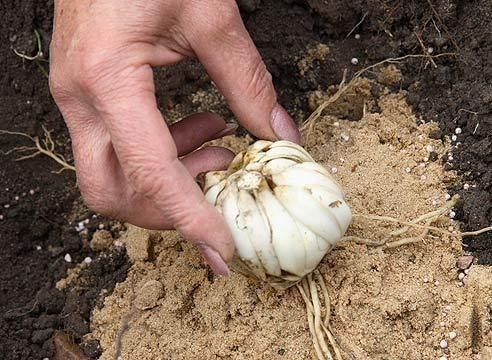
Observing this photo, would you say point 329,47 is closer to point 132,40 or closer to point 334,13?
point 334,13

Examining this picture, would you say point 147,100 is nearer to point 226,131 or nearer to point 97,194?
point 97,194

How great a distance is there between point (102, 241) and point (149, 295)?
272 millimetres

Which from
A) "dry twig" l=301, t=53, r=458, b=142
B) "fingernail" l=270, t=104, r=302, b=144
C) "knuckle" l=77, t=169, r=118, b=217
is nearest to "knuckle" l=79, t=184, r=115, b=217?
"knuckle" l=77, t=169, r=118, b=217

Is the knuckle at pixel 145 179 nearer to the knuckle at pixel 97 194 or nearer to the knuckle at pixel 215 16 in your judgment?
the knuckle at pixel 97 194

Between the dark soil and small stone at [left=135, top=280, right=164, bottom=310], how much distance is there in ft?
0.38

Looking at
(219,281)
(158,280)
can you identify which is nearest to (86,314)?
(158,280)

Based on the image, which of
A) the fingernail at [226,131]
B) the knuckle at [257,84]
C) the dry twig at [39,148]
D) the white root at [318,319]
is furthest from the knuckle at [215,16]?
the dry twig at [39,148]

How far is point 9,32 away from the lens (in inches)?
87.9

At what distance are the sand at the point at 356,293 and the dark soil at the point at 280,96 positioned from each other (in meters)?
0.07

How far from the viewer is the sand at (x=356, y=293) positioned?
1.65m

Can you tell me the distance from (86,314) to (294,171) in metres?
0.68

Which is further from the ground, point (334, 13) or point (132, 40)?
point (132, 40)

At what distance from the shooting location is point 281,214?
153cm

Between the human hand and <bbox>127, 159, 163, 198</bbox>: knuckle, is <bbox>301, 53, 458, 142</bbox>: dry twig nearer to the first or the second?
the human hand
